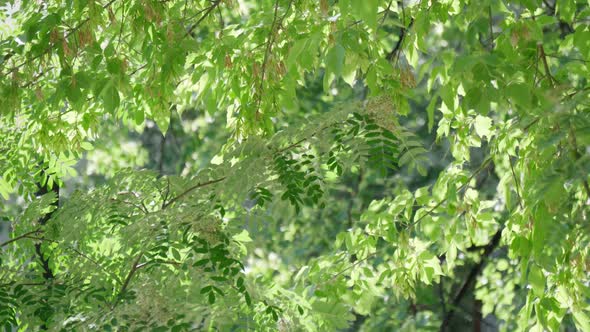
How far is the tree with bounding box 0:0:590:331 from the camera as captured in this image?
8.74 feet

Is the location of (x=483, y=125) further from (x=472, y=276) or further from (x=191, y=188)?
(x=472, y=276)

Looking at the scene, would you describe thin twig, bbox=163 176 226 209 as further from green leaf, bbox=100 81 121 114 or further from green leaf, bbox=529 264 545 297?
green leaf, bbox=529 264 545 297

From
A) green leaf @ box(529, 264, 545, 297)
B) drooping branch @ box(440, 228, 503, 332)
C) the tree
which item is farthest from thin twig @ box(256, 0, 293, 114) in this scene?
drooping branch @ box(440, 228, 503, 332)

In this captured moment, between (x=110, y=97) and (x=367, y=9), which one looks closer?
(x=367, y=9)

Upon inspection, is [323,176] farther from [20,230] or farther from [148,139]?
[148,139]

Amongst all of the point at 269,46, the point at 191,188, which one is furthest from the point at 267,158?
the point at 269,46

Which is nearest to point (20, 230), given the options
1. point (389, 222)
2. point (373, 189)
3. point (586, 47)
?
point (389, 222)

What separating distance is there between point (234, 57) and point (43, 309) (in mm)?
1350

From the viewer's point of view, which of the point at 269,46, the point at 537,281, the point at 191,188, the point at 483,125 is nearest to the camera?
the point at 191,188

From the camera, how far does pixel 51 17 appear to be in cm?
331

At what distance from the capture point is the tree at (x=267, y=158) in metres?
2.66

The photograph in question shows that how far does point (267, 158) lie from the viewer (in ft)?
10.1

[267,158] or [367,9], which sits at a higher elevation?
[367,9]

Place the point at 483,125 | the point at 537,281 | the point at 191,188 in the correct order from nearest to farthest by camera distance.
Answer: the point at 191,188
the point at 537,281
the point at 483,125
